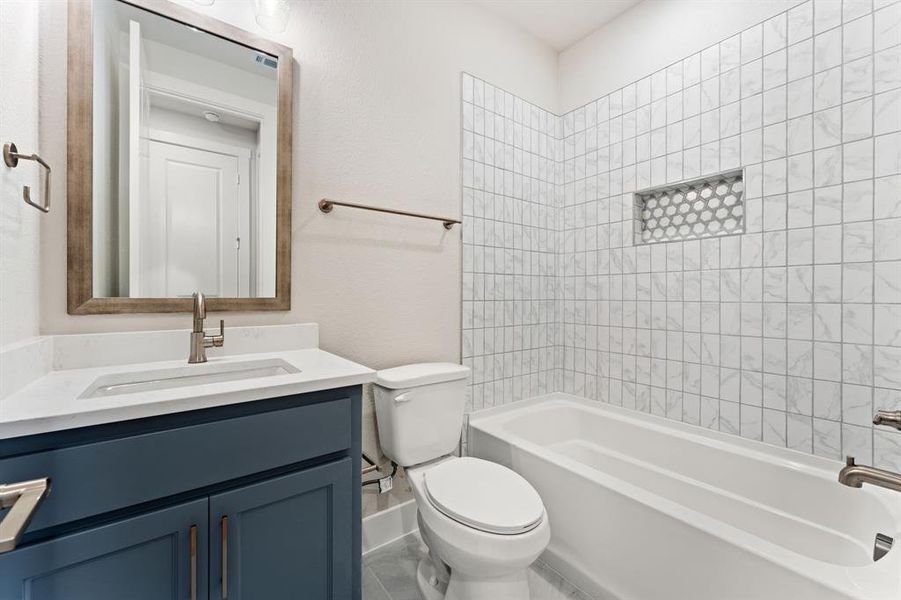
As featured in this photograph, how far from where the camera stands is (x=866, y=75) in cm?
140

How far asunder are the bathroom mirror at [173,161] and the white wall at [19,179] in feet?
0.27

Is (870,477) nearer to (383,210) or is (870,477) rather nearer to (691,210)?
(691,210)

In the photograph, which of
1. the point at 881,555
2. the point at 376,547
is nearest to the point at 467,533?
the point at 376,547

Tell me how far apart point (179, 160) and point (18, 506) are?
1159 millimetres

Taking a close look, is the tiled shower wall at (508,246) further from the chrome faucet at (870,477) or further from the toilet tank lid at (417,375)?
the chrome faucet at (870,477)

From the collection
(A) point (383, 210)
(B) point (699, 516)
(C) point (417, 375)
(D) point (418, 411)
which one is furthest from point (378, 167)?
(B) point (699, 516)

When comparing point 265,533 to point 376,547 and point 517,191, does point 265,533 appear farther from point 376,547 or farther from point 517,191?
point 517,191

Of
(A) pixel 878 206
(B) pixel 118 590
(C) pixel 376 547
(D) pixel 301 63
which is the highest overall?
(D) pixel 301 63

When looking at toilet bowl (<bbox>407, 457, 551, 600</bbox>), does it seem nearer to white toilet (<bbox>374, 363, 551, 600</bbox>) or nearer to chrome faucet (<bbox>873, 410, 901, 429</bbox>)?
white toilet (<bbox>374, 363, 551, 600</bbox>)

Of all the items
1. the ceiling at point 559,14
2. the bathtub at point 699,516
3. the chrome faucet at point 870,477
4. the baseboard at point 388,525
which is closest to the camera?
the chrome faucet at point 870,477

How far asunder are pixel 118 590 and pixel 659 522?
4.66 feet

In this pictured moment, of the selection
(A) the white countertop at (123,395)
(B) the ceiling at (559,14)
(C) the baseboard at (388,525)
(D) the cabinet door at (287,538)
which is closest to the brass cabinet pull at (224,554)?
(D) the cabinet door at (287,538)

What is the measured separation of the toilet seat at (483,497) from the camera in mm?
1204

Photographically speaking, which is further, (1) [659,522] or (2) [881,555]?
(1) [659,522]
